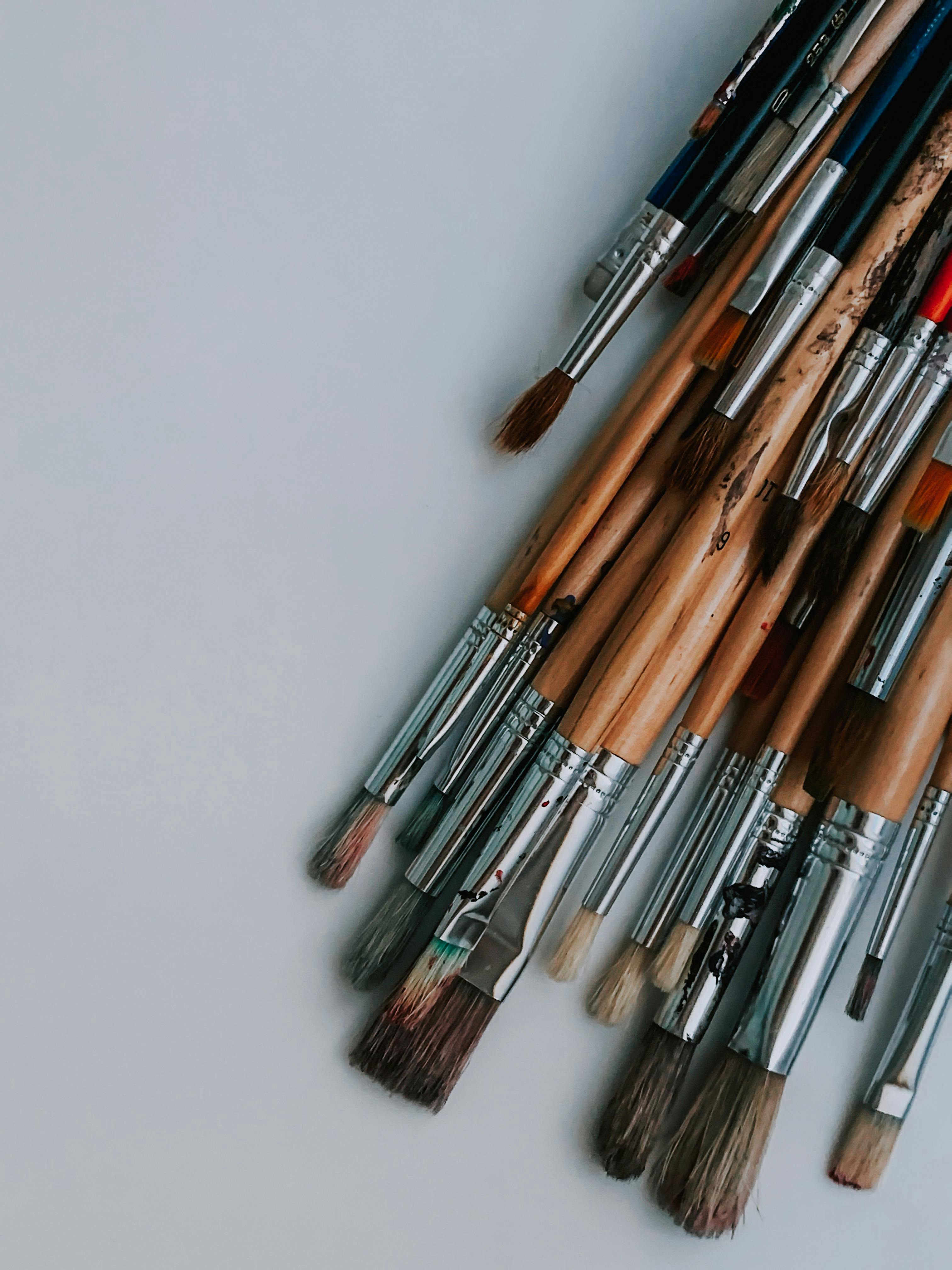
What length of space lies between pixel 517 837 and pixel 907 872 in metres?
0.36

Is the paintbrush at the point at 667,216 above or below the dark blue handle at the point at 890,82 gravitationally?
below

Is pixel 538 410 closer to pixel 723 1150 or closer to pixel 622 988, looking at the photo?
pixel 622 988

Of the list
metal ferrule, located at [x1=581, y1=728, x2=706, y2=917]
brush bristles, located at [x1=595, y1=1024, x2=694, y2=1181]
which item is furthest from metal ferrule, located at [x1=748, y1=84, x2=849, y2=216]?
brush bristles, located at [x1=595, y1=1024, x2=694, y2=1181]

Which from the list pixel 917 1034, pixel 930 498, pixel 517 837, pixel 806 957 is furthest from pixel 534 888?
pixel 930 498

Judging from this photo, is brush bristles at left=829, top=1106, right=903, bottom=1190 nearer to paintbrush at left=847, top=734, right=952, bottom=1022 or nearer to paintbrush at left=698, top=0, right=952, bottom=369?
paintbrush at left=847, top=734, right=952, bottom=1022

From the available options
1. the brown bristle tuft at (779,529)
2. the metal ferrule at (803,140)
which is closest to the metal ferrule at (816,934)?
the brown bristle tuft at (779,529)

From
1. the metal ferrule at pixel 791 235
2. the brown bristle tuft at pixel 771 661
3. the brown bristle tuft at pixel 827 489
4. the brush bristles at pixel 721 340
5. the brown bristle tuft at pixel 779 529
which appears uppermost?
the metal ferrule at pixel 791 235

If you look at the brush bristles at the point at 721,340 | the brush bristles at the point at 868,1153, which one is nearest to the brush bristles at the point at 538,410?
the brush bristles at the point at 721,340

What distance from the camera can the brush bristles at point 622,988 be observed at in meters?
1.05

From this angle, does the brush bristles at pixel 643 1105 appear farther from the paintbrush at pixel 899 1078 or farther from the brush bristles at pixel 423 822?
the brush bristles at pixel 423 822

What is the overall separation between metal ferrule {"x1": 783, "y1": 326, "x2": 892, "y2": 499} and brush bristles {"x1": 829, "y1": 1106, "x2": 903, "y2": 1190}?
0.58 meters

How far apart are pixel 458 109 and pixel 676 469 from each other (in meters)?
0.44

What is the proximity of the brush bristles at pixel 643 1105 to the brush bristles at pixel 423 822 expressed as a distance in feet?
0.92

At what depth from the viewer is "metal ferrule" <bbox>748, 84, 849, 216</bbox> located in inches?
41.0
